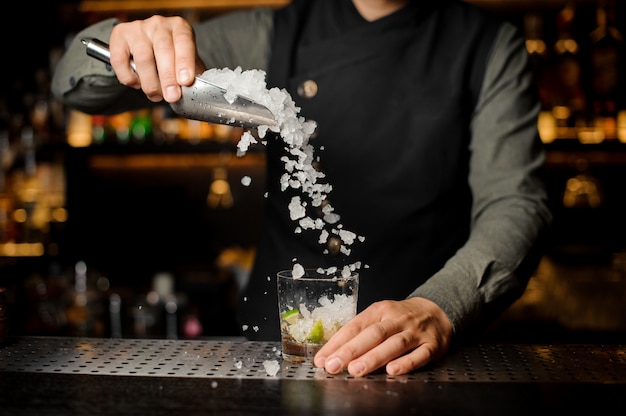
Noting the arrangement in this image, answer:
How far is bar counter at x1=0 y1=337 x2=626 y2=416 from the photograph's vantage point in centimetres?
102

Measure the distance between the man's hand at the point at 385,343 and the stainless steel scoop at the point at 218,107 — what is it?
39 centimetres

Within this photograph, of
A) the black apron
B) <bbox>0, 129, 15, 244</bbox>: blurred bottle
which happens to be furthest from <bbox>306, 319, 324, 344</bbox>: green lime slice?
<bbox>0, 129, 15, 244</bbox>: blurred bottle

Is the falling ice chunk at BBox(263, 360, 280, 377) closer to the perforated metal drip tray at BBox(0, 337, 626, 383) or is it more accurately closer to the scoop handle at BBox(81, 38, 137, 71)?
the perforated metal drip tray at BBox(0, 337, 626, 383)

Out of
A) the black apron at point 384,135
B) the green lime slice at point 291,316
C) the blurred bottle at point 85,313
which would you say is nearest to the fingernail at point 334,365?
the green lime slice at point 291,316

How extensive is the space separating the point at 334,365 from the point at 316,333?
0.10m

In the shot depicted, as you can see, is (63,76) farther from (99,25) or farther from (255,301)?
(255,301)

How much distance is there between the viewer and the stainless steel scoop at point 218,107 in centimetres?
131

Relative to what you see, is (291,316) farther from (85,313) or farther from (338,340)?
(85,313)

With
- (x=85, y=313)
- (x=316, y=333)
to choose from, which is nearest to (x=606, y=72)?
(x=85, y=313)

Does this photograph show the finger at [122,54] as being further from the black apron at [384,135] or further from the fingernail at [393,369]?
the fingernail at [393,369]

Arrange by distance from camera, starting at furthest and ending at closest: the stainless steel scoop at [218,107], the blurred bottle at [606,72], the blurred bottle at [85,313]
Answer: the blurred bottle at [606,72] → the blurred bottle at [85,313] → the stainless steel scoop at [218,107]

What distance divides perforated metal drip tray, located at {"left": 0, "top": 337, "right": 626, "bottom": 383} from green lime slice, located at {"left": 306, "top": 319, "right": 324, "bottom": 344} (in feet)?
0.15

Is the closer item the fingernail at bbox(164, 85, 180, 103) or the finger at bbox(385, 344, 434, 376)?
the finger at bbox(385, 344, 434, 376)

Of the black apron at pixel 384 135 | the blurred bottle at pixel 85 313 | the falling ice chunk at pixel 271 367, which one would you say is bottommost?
the blurred bottle at pixel 85 313
